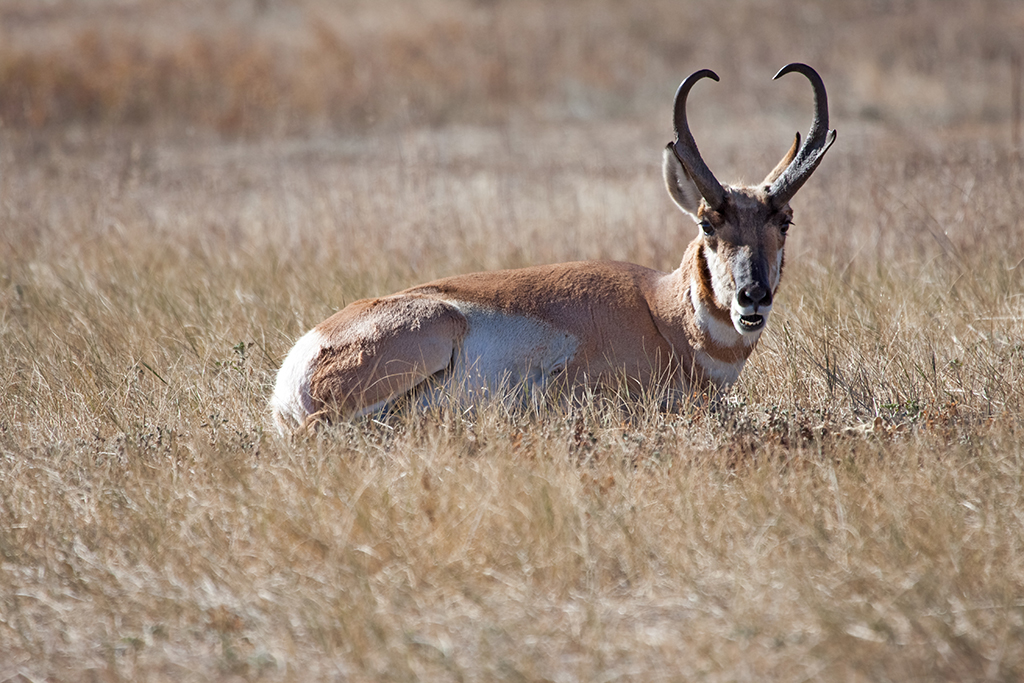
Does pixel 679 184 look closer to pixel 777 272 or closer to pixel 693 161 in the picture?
pixel 693 161

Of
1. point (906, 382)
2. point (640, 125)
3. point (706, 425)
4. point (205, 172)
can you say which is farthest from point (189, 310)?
point (640, 125)

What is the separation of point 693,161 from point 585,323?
40.1 inches

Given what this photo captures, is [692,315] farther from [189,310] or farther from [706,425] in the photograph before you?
[189,310]

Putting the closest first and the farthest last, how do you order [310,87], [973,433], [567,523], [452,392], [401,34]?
1. [567,523]
2. [973,433]
3. [452,392]
4. [310,87]
5. [401,34]

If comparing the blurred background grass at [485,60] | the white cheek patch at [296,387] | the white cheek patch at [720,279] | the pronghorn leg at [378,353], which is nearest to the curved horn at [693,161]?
the white cheek patch at [720,279]

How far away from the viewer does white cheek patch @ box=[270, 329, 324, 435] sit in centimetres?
493

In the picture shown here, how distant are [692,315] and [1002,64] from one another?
1838 centimetres

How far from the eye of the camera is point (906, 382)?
17.2 feet

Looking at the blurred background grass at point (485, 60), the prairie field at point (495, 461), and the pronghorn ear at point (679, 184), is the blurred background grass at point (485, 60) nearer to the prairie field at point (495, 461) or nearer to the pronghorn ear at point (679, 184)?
the prairie field at point (495, 461)

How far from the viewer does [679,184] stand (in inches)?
203

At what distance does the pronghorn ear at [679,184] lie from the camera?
16.6ft

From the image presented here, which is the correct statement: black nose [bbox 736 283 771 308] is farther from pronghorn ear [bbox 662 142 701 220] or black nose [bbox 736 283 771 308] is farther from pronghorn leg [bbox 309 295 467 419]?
pronghorn leg [bbox 309 295 467 419]

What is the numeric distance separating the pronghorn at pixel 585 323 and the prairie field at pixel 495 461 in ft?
0.76

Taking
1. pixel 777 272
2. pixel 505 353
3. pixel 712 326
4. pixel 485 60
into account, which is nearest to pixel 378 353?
pixel 505 353
